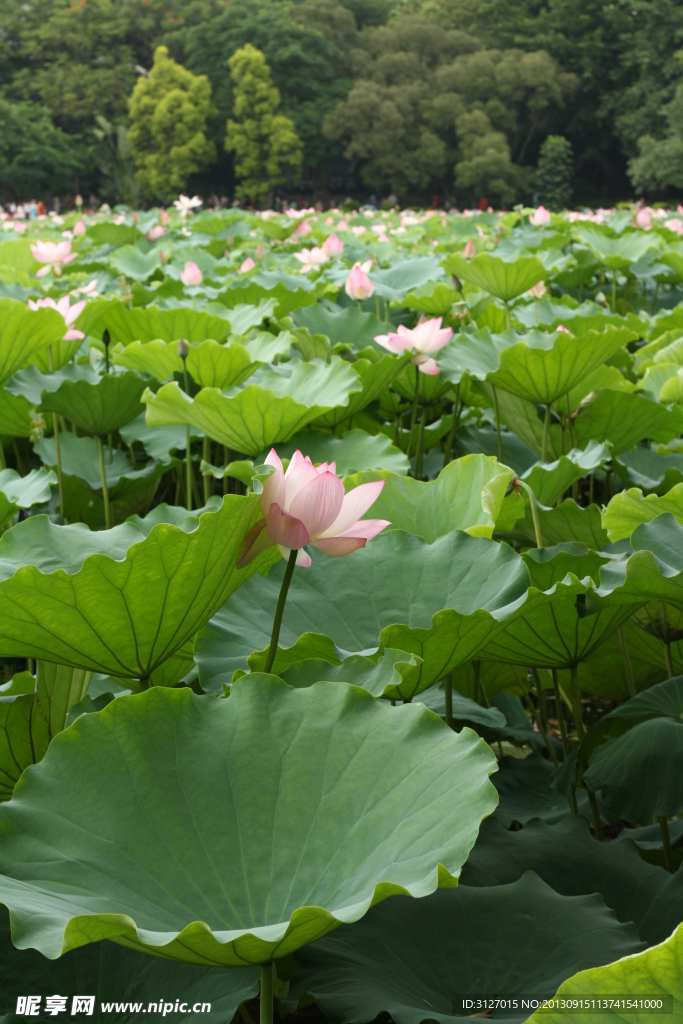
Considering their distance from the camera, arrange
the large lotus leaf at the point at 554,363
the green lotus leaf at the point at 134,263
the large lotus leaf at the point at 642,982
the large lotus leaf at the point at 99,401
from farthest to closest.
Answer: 1. the green lotus leaf at the point at 134,263
2. the large lotus leaf at the point at 99,401
3. the large lotus leaf at the point at 554,363
4. the large lotus leaf at the point at 642,982

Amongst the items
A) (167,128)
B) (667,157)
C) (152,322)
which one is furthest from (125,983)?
(167,128)

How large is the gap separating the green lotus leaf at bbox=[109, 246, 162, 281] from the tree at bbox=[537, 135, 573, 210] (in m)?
20.9

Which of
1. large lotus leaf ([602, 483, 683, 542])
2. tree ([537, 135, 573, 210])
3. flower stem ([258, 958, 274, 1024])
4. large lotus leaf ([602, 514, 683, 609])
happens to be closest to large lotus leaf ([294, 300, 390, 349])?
large lotus leaf ([602, 483, 683, 542])

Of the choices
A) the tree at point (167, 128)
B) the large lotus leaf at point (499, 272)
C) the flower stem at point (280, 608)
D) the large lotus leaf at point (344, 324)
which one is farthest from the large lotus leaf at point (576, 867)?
the tree at point (167, 128)

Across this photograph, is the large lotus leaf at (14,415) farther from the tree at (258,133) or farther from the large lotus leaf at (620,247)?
the tree at (258,133)

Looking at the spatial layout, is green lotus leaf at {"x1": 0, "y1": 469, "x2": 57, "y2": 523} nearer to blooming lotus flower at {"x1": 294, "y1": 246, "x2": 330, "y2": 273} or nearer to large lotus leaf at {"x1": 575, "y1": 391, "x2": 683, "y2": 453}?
large lotus leaf at {"x1": 575, "y1": 391, "x2": 683, "y2": 453}

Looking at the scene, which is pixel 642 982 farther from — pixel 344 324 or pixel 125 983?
pixel 344 324

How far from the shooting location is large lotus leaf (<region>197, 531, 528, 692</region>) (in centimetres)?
94

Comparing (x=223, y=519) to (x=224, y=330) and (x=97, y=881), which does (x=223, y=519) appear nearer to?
(x=97, y=881)

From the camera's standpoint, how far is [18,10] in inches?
1057

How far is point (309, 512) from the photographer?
867 mm

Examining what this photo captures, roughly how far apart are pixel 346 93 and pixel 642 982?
91.0 ft

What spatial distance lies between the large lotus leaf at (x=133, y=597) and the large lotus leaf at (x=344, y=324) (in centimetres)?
158

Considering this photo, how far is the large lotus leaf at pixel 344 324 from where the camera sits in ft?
8.20
